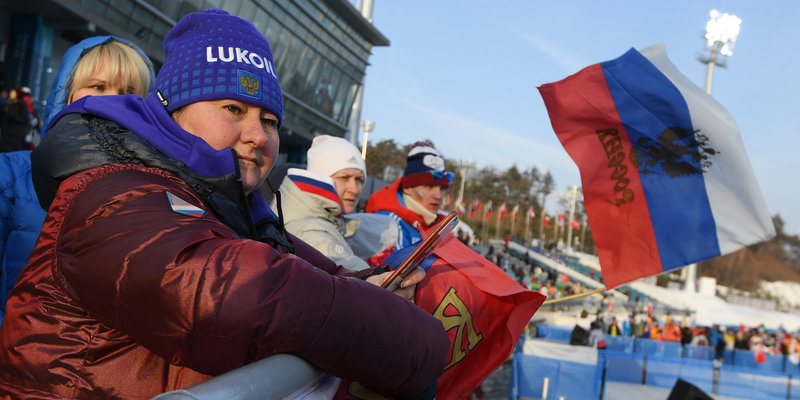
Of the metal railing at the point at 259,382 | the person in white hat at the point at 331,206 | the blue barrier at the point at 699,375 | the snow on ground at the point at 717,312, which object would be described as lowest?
the blue barrier at the point at 699,375

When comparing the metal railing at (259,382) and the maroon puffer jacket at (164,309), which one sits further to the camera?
the maroon puffer jacket at (164,309)

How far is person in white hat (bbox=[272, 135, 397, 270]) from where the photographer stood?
3.29 m

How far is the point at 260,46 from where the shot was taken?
5.58 ft

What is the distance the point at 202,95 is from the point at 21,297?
594 millimetres

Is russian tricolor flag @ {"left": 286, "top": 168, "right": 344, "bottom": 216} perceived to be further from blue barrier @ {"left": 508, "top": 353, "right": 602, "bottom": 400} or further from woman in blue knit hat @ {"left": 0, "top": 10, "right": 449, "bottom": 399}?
blue barrier @ {"left": 508, "top": 353, "right": 602, "bottom": 400}

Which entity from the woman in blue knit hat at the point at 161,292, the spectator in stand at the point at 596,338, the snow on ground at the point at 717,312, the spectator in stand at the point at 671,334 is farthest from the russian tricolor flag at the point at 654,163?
the snow on ground at the point at 717,312

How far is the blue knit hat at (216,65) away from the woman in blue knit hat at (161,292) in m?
0.13

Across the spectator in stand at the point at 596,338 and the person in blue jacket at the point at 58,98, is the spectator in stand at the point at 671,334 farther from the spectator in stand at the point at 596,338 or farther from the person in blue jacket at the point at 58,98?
the person in blue jacket at the point at 58,98

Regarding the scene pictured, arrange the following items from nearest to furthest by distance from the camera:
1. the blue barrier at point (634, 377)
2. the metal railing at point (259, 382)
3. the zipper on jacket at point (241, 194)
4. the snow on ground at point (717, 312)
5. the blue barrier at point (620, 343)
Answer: the metal railing at point (259, 382)
the zipper on jacket at point (241, 194)
the blue barrier at point (634, 377)
the blue barrier at point (620, 343)
the snow on ground at point (717, 312)

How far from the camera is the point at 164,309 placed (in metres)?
1.05

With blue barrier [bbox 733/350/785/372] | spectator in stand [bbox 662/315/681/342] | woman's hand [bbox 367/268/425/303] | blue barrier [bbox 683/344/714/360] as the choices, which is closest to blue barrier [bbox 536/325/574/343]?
blue barrier [bbox 683/344/714/360]

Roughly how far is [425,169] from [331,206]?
5.01 feet

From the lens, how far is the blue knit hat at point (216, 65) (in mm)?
1560

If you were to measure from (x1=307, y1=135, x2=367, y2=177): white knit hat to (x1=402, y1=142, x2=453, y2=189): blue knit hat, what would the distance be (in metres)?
0.67
